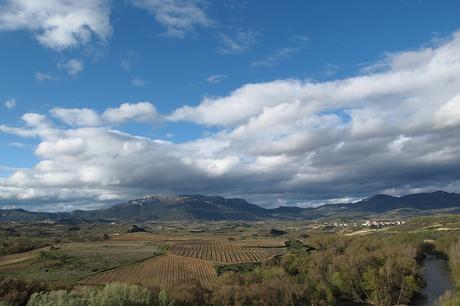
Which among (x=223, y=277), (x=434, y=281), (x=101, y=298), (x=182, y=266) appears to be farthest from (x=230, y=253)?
(x=101, y=298)

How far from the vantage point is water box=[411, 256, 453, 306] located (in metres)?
97.2

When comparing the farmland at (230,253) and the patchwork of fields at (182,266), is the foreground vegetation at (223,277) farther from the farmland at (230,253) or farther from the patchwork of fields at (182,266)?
the farmland at (230,253)

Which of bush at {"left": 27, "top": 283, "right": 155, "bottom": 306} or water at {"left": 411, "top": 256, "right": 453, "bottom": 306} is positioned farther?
water at {"left": 411, "top": 256, "right": 453, "bottom": 306}

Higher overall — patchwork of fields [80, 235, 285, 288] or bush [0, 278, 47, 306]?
bush [0, 278, 47, 306]

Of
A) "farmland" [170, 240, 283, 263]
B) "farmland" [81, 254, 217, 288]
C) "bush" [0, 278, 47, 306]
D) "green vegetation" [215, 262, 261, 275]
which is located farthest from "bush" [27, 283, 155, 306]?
"farmland" [170, 240, 283, 263]

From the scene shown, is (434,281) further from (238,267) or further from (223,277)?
(223,277)

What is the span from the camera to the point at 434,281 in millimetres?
116438

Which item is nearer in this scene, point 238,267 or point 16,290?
point 16,290

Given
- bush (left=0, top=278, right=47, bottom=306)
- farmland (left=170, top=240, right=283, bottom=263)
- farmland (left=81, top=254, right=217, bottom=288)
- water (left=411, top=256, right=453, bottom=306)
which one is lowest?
water (left=411, top=256, right=453, bottom=306)

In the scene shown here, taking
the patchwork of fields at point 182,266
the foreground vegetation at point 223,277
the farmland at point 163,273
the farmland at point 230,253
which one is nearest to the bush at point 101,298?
the foreground vegetation at point 223,277

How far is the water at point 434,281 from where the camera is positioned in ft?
319

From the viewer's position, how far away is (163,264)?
139500 mm

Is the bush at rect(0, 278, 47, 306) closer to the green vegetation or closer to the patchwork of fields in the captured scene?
the patchwork of fields

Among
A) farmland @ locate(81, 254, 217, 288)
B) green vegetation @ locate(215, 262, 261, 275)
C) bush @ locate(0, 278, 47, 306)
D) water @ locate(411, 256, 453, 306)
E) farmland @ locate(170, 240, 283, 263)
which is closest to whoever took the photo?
bush @ locate(0, 278, 47, 306)
